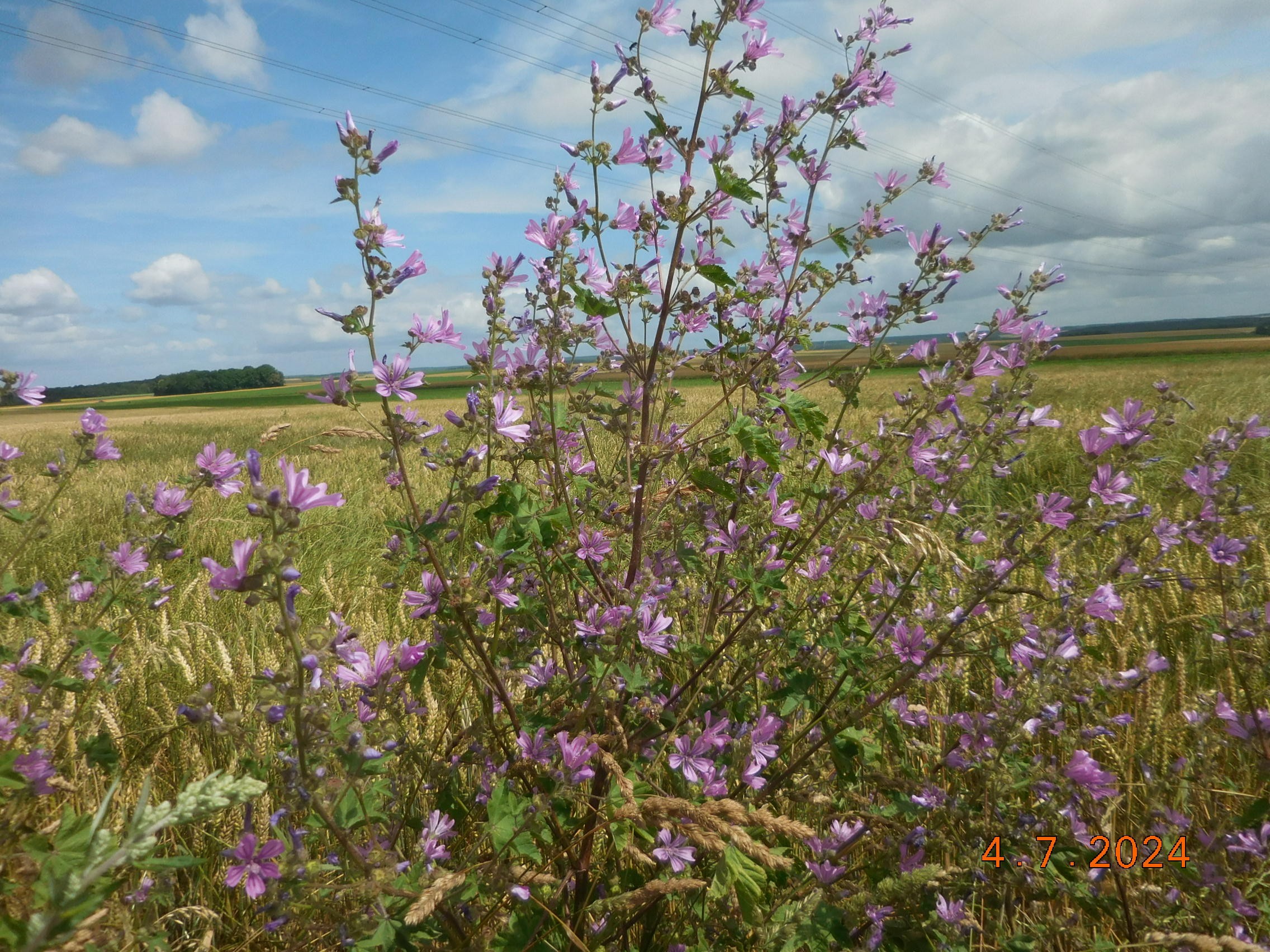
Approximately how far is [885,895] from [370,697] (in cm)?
136

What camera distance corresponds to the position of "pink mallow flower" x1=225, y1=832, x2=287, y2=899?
1.45 metres

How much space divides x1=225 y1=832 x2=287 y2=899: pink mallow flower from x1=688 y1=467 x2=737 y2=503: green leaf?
1364 mm

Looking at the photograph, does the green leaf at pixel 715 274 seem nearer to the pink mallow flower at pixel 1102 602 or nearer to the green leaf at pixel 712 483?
the green leaf at pixel 712 483

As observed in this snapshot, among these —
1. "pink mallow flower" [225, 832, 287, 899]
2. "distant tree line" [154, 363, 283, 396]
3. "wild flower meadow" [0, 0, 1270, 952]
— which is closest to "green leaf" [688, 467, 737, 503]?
"wild flower meadow" [0, 0, 1270, 952]

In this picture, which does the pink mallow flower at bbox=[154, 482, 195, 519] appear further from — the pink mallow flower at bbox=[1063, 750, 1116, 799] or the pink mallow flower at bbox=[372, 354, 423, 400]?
the pink mallow flower at bbox=[1063, 750, 1116, 799]

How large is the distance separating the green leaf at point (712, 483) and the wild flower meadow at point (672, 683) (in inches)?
0.6

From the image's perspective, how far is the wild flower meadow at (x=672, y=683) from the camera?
1.53 metres

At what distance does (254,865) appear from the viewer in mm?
1489

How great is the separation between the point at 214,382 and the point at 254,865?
101 metres

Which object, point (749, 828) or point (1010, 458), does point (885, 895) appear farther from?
point (1010, 458)

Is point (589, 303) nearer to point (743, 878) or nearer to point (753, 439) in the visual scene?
point (753, 439)

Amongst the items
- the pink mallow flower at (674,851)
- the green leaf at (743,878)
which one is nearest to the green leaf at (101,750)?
the pink mallow flower at (674,851)

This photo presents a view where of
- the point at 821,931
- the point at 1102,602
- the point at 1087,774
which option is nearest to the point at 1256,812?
the point at 1087,774

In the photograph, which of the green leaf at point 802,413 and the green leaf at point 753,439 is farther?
the green leaf at point 802,413
